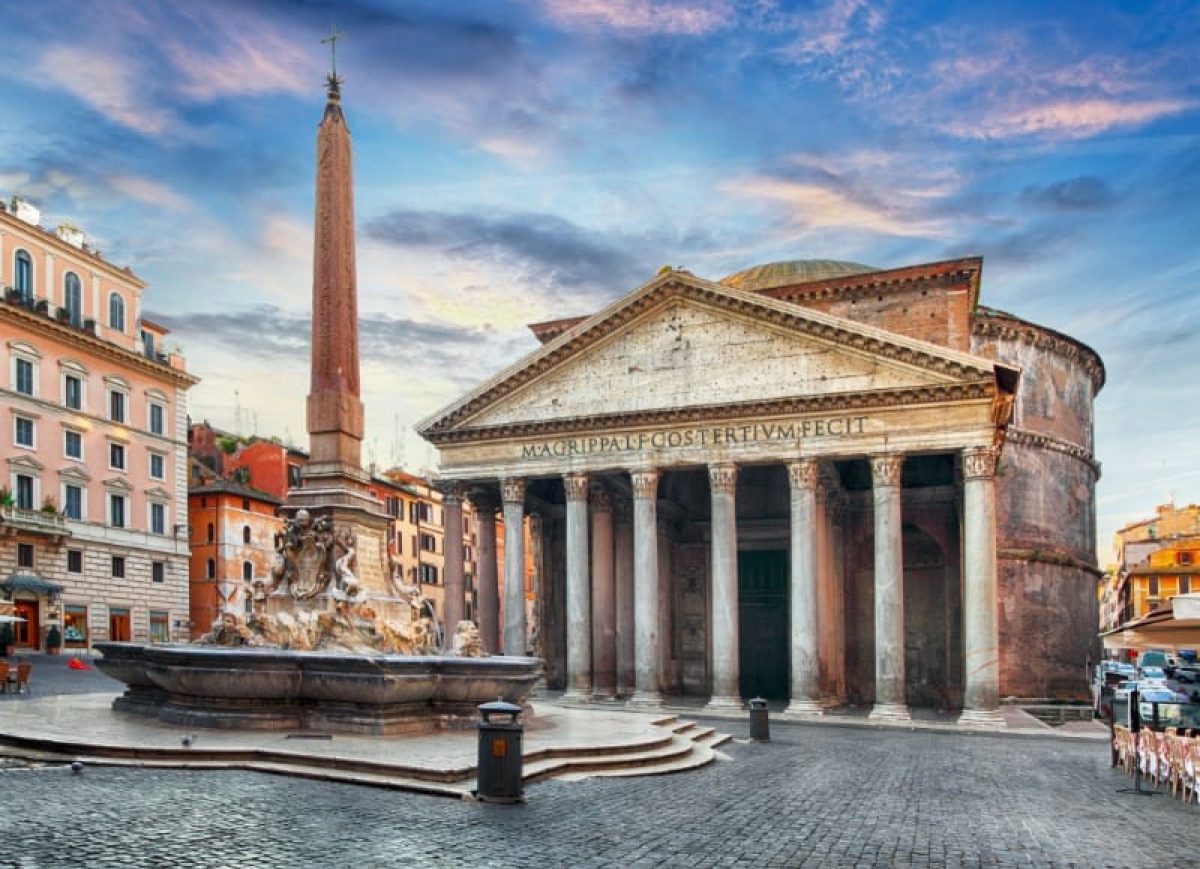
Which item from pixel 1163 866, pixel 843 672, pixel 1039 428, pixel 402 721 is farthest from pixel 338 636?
pixel 1039 428

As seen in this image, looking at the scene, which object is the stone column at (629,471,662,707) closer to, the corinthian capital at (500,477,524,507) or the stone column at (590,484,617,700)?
the stone column at (590,484,617,700)

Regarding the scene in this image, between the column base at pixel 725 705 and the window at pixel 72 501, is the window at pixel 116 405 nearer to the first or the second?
the window at pixel 72 501

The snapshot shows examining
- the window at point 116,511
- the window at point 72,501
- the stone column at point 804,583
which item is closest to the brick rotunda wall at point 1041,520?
the stone column at point 804,583

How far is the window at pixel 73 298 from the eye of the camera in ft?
129

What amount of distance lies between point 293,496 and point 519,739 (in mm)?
5964

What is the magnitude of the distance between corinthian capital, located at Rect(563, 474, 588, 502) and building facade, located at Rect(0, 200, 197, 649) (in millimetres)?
17611

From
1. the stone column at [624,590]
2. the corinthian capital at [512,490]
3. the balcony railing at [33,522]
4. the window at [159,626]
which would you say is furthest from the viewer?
the window at [159,626]

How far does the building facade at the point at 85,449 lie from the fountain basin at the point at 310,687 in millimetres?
24774

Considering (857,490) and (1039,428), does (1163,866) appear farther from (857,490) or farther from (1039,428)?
(1039,428)

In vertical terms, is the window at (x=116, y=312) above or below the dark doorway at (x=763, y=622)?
above

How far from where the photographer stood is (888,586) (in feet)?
92.2

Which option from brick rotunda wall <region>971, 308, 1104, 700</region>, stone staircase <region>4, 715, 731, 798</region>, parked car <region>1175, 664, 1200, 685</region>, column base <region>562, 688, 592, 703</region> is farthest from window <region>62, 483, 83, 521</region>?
parked car <region>1175, 664, 1200, 685</region>

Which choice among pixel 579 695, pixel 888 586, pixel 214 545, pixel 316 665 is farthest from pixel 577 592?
pixel 214 545

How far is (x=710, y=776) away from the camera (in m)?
14.9
